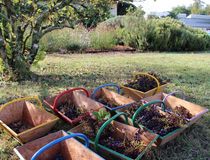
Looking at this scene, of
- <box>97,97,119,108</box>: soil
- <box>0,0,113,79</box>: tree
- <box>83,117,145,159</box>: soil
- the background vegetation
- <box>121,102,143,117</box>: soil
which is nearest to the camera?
<box>83,117,145,159</box>: soil

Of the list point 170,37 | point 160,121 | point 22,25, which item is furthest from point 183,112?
point 170,37

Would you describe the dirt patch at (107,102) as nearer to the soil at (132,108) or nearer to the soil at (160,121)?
the soil at (132,108)

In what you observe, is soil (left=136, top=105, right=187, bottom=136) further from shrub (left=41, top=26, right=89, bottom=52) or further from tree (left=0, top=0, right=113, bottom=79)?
shrub (left=41, top=26, right=89, bottom=52)

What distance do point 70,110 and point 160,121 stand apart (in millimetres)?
970

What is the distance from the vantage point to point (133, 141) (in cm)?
194

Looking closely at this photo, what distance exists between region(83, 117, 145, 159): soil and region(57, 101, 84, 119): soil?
0.36 m

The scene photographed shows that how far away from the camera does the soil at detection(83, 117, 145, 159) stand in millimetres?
1872

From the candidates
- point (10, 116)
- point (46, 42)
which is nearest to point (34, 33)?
point (10, 116)

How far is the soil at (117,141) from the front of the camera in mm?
1872

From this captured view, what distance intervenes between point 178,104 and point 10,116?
191cm

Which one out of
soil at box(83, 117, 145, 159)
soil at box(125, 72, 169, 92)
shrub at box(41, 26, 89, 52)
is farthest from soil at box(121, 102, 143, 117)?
shrub at box(41, 26, 89, 52)

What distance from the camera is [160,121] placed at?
7.56 ft

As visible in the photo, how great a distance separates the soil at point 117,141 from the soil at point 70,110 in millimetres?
359

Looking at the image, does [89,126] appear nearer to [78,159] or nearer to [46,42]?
[78,159]
